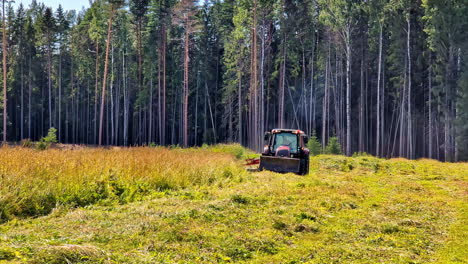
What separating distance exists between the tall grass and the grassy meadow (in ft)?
0.09

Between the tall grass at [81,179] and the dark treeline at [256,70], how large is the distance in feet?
71.9

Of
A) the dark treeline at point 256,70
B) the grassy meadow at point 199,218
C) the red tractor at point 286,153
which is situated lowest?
the grassy meadow at point 199,218

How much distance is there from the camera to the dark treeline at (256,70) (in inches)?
1244

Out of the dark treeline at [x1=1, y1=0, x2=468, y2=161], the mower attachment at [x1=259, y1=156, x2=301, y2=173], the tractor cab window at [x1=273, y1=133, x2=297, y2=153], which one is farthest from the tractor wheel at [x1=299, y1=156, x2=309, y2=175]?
the dark treeline at [x1=1, y1=0, x2=468, y2=161]

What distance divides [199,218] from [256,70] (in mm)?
30388

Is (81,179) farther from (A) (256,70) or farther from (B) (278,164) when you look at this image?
(A) (256,70)

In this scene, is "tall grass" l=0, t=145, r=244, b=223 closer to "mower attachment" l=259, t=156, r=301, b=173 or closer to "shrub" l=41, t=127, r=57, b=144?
"mower attachment" l=259, t=156, r=301, b=173

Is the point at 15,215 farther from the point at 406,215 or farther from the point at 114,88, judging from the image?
the point at 114,88

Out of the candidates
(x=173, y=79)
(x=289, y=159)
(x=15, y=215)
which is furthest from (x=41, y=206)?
(x=173, y=79)

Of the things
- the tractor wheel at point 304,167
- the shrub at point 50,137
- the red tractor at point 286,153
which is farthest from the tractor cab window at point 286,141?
the shrub at point 50,137

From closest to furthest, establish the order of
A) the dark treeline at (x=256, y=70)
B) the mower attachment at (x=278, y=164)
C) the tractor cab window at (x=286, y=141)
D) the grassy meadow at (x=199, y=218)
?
the grassy meadow at (x=199, y=218) < the mower attachment at (x=278, y=164) < the tractor cab window at (x=286, y=141) < the dark treeline at (x=256, y=70)

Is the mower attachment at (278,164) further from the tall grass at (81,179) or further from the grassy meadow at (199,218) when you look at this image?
the tall grass at (81,179)

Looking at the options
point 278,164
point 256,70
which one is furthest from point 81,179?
point 256,70

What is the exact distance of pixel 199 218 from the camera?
22.2ft
